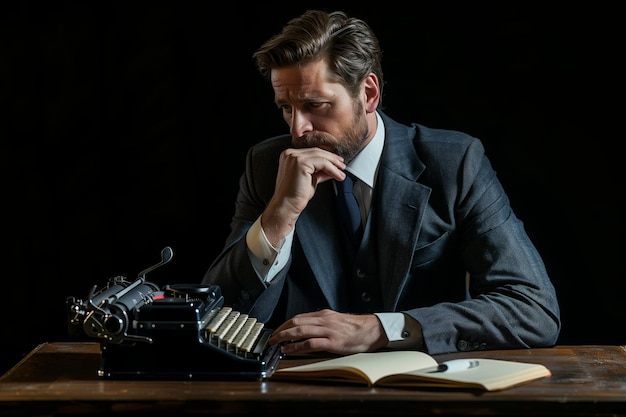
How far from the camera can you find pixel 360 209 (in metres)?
3.58

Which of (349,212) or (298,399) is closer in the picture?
(298,399)

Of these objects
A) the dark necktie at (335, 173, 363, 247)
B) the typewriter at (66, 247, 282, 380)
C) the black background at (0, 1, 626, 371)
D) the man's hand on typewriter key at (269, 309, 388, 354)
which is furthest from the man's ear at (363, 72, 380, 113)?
the typewriter at (66, 247, 282, 380)

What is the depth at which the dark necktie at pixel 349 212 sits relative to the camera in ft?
11.6

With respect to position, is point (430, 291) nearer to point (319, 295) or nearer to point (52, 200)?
point (319, 295)

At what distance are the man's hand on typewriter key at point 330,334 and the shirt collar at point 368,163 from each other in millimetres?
760

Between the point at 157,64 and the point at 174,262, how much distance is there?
878 millimetres

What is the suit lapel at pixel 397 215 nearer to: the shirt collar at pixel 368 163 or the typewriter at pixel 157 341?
the shirt collar at pixel 368 163

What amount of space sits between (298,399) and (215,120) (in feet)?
7.11

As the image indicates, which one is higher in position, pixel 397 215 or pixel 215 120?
pixel 215 120

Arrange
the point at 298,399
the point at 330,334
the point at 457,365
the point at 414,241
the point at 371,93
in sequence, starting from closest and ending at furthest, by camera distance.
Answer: the point at 298,399
the point at 457,365
the point at 330,334
the point at 414,241
the point at 371,93

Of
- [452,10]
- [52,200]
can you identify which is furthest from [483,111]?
[52,200]

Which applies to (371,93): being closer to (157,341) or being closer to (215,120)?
(215,120)

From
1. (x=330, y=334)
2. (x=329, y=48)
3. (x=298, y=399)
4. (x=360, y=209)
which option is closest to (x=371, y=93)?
(x=329, y=48)

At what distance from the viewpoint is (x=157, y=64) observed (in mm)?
4289
